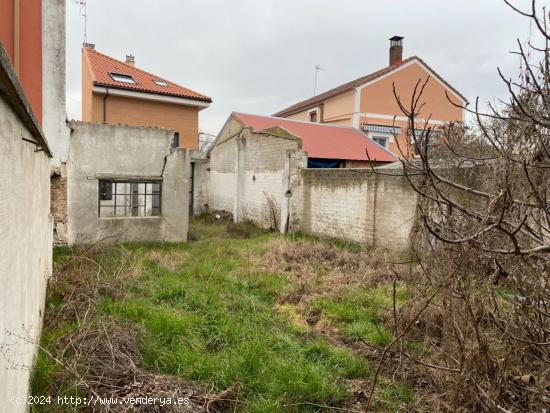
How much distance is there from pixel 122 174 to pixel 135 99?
9.90 m

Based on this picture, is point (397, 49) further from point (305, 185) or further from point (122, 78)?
point (122, 78)

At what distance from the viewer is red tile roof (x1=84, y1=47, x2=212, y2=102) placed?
18094 millimetres

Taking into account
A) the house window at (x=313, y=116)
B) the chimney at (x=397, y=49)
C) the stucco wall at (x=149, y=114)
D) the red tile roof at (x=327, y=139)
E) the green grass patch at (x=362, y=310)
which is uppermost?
the chimney at (x=397, y=49)

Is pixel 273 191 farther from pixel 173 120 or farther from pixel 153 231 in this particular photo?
pixel 173 120

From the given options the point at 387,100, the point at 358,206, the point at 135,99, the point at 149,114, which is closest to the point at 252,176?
the point at 358,206

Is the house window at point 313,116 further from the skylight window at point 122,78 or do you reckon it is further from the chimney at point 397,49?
the skylight window at point 122,78

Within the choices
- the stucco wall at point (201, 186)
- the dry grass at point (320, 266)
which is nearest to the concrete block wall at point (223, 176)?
the stucco wall at point (201, 186)

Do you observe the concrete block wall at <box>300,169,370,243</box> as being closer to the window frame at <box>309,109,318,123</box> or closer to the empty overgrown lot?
the empty overgrown lot

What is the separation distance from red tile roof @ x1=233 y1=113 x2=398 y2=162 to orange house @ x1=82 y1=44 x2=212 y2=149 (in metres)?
3.69

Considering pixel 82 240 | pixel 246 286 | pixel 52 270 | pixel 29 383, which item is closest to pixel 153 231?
pixel 82 240

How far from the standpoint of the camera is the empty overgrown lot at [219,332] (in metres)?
3.66

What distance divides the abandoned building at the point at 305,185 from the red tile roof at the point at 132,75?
10.7 ft

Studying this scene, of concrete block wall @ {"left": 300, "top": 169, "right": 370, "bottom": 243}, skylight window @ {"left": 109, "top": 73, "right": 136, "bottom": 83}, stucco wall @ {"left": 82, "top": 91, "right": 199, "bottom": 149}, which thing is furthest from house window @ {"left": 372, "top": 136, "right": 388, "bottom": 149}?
skylight window @ {"left": 109, "top": 73, "right": 136, "bottom": 83}

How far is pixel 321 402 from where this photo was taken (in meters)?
3.69
